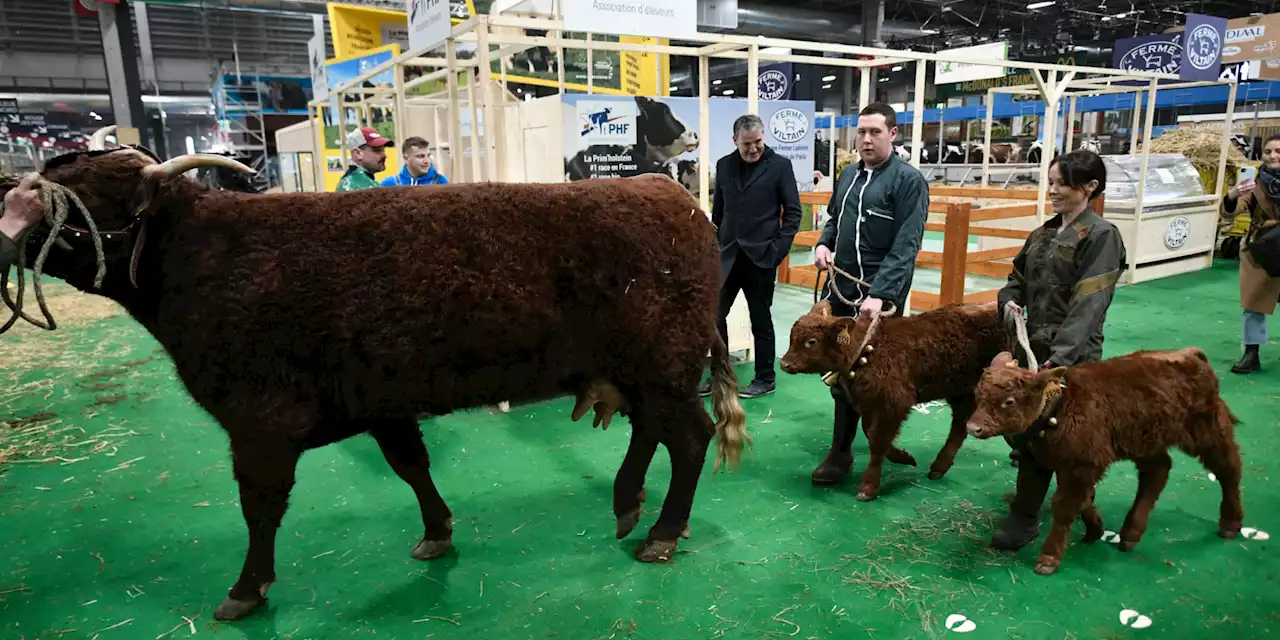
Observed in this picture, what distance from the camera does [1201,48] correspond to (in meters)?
8.48

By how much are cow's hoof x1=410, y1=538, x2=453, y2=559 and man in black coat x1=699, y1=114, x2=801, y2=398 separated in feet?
7.22

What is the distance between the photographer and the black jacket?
4.62 m

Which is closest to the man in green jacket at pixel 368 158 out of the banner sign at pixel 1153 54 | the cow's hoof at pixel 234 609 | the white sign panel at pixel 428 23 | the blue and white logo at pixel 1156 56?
the white sign panel at pixel 428 23

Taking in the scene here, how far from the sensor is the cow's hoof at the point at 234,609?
2.60 meters

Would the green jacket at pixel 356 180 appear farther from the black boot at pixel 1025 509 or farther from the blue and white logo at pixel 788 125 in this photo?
the black boot at pixel 1025 509

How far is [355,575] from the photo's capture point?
2.91 metres

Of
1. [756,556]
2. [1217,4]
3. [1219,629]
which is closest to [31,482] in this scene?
[756,556]

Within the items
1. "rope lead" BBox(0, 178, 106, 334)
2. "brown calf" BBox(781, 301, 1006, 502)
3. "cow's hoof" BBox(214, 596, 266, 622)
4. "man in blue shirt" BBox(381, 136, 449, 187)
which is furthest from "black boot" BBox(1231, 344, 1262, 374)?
"rope lead" BBox(0, 178, 106, 334)

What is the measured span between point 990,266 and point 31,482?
9.40 m

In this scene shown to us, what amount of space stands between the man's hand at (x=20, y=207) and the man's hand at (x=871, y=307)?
3190 mm

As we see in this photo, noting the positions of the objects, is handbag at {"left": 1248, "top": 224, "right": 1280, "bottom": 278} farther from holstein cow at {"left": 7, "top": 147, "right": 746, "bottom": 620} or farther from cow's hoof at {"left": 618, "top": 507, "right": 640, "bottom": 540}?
cow's hoof at {"left": 618, "top": 507, "right": 640, "bottom": 540}

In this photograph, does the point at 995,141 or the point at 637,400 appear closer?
the point at 637,400

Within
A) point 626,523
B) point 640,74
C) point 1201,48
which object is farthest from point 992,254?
point 626,523

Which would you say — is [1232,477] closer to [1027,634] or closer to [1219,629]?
[1219,629]
